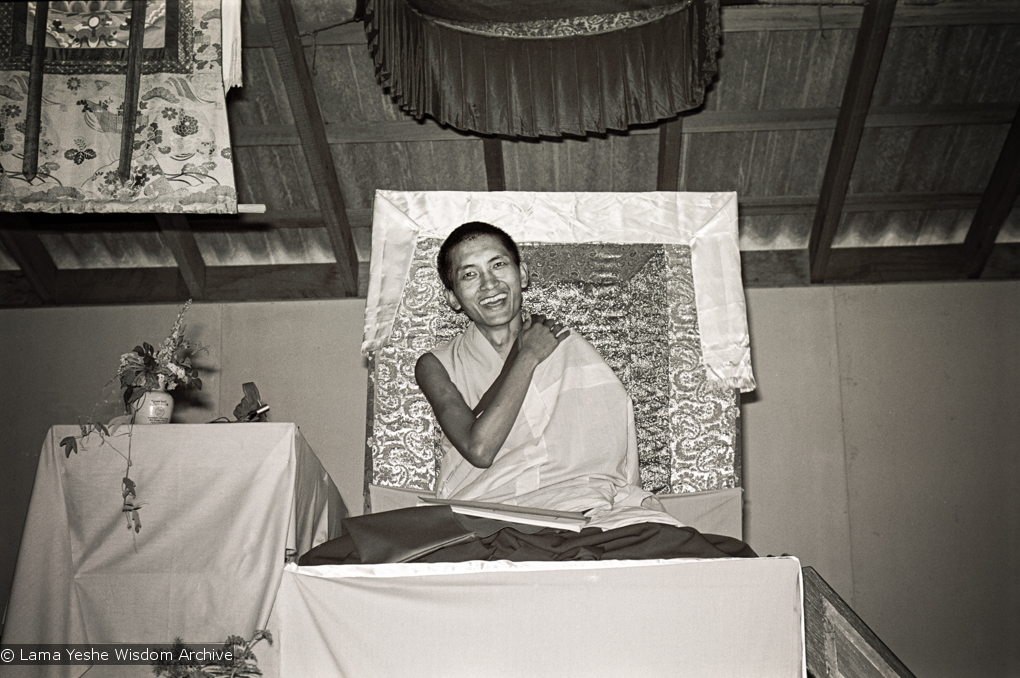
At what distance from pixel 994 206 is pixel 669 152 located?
5.86 feet

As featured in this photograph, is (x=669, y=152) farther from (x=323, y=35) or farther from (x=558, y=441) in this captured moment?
(x=558, y=441)

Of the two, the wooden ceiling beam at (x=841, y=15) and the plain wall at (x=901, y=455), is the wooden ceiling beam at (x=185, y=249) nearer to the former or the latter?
the wooden ceiling beam at (x=841, y=15)

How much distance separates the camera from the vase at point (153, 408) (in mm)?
2479

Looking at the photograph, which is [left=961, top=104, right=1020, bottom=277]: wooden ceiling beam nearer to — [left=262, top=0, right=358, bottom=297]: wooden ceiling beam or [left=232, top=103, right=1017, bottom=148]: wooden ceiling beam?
[left=232, top=103, right=1017, bottom=148]: wooden ceiling beam

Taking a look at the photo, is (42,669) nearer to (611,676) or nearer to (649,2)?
(611,676)

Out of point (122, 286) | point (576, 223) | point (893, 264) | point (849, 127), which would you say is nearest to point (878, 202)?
point (893, 264)

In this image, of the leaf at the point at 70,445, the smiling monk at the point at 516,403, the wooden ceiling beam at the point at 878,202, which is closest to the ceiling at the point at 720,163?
the wooden ceiling beam at the point at 878,202

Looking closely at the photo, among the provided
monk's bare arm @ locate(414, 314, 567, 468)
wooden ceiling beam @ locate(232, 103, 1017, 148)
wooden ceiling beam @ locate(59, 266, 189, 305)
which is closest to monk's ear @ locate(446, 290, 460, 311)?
monk's bare arm @ locate(414, 314, 567, 468)

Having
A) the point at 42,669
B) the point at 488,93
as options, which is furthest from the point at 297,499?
the point at 488,93

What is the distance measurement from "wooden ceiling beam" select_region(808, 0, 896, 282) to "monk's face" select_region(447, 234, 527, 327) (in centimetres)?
244

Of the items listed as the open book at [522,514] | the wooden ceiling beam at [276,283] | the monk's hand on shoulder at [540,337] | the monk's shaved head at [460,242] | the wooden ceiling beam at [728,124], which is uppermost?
the wooden ceiling beam at [728,124]

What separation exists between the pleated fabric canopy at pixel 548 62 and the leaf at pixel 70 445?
1.92 meters

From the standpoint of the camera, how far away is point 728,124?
4.73 metres

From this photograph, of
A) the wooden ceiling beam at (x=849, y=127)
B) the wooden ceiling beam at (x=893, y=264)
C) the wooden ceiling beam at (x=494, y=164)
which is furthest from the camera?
the wooden ceiling beam at (x=893, y=264)
